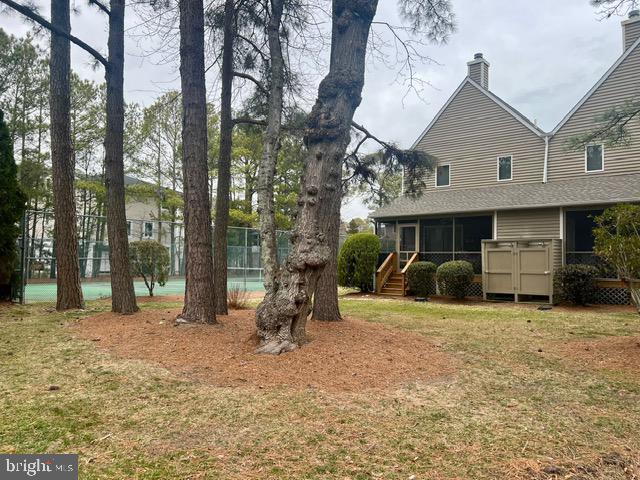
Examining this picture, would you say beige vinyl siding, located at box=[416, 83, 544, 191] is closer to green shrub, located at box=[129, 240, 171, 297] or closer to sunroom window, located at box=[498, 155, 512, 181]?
sunroom window, located at box=[498, 155, 512, 181]

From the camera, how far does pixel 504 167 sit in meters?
15.9

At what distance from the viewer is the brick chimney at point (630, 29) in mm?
13969

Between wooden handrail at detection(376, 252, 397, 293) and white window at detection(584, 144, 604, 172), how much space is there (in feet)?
22.7

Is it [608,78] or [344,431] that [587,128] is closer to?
[608,78]

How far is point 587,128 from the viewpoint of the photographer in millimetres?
14258

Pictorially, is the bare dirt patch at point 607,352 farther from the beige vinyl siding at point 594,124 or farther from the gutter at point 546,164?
the gutter at point 546,164

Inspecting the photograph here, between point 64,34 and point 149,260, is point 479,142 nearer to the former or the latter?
point 149,260

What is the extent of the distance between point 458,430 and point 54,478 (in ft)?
8.10

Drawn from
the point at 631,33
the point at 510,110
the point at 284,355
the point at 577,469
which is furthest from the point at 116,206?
the point at 631,33

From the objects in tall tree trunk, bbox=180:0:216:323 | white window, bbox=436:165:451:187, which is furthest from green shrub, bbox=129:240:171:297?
white window, bbox=436:165:451:187

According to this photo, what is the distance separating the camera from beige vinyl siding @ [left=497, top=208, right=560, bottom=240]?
13.5 m

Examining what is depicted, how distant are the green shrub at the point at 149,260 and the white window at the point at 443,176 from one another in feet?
34.4

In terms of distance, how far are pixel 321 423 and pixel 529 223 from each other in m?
12.9

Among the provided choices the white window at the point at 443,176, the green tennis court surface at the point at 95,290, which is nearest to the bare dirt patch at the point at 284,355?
the green tennis court surface at the point at 95,290
